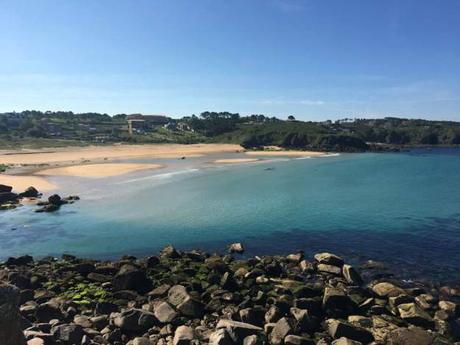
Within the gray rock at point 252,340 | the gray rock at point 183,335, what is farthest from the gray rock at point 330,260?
the gray rock at point 183,335

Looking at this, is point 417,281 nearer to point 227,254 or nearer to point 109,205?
point 227,254

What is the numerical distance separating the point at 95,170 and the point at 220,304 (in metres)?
67.7

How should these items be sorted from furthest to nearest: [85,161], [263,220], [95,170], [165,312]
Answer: [85,161] → [95,170] → [263,220] → [165,312]

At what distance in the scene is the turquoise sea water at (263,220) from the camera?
3356 cm

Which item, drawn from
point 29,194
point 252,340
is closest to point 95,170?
point 29,194

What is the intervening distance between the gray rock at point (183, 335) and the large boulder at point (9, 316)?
7.05 m

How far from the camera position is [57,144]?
144 metres

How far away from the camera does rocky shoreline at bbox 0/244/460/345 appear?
59.6 feet

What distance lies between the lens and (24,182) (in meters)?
69.2

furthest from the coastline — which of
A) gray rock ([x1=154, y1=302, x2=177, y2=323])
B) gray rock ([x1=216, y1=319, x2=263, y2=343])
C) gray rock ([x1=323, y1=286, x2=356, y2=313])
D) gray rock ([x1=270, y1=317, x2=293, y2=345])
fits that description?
gray rock ([x1=270, y1=317, x2=293, y2=345])

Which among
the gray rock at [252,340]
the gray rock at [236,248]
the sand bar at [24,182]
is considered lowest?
the sand bar at [24,182]

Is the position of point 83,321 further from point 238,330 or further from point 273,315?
point 273,315

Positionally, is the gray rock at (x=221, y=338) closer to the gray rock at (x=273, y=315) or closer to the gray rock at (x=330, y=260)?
the gray rock at (x=273, y=315)

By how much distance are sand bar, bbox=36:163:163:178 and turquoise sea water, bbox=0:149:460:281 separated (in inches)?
454
